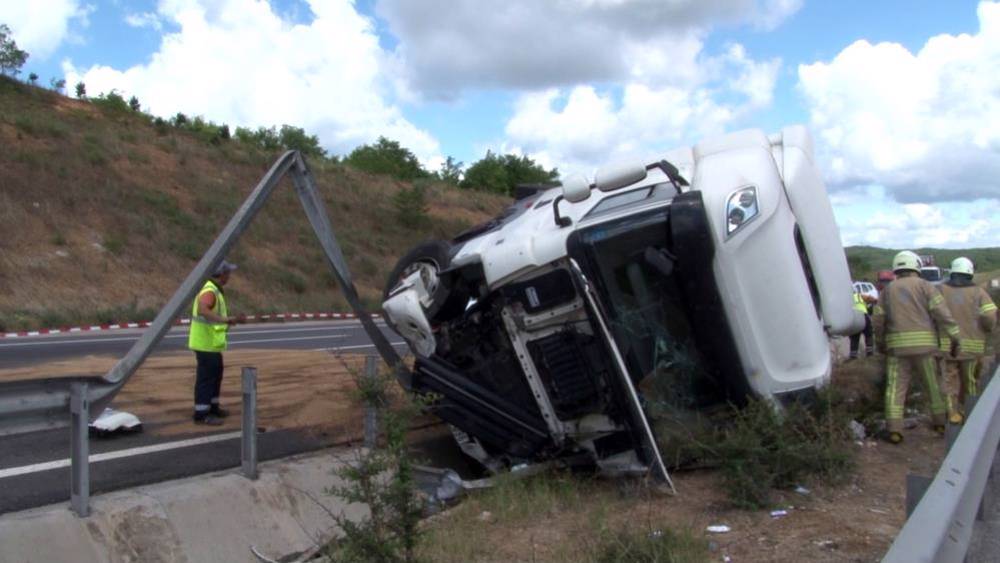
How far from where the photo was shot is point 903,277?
794 centimetres

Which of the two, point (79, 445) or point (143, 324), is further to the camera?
point (143, 324)

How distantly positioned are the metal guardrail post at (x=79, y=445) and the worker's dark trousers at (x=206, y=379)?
2634mm

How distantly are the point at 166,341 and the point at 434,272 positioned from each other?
10160 millimetres

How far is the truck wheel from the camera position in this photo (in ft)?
19.7

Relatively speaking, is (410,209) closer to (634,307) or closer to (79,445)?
A: (634,307)

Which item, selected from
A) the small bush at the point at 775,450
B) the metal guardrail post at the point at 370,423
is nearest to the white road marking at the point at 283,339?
the metal guardrail post at the point at 370,423

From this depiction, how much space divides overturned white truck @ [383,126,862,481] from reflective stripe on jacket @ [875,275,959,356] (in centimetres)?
221

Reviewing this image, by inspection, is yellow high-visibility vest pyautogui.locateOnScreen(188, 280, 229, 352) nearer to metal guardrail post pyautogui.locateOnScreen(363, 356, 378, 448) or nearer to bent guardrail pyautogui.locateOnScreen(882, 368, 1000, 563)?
metal guardrail post pyautogui.locateOnScreen(363, 356, 378, 448)

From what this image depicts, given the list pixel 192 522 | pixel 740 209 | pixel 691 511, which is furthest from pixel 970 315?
pixel 192 522

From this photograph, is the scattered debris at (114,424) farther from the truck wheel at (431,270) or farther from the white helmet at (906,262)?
the white helmet at (906,262)

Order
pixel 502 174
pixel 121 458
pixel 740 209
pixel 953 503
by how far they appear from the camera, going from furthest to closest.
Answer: pixel 502 174 → pixel 121 458 → pixel 740 209 → pixel 953 503

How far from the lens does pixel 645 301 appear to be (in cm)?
547

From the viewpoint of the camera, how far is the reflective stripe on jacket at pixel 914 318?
7605 millimetres

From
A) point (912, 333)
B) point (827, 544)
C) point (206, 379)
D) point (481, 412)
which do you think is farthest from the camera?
point (912, 333)
